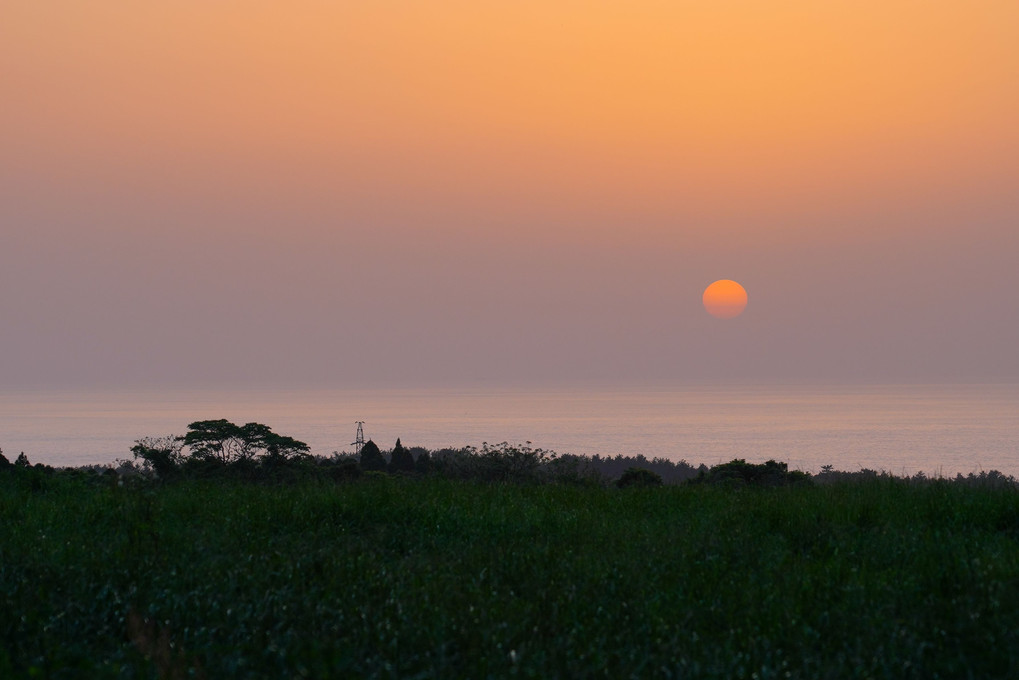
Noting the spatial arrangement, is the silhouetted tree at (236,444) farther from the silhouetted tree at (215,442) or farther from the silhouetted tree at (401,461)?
the silhouetted tree at (401,461)

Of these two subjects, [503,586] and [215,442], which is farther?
[215,442]

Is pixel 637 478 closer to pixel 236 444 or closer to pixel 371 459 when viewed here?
pixel 236 444

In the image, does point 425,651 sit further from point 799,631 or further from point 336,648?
point 799,631

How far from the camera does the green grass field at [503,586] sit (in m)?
6.86

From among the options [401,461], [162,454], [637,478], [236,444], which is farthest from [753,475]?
[162,454]

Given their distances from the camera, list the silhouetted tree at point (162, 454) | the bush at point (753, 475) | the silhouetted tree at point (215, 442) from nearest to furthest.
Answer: the bush at point (753, 475), the silhouetted tree at point (162, 454), the silhouetted tree at point (215, 442)

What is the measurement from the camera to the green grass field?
6.86 m

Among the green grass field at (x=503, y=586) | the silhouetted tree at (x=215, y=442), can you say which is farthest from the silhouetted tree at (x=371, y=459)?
the green grass field at (x=503, y=586)

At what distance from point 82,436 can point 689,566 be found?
566ft

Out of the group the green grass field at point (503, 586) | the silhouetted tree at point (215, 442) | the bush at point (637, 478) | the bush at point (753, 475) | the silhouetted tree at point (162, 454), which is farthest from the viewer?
the silhouetted tree at point (215, 442)

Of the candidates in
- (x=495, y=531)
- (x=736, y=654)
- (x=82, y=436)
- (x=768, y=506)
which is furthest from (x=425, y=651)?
(x=82, y=436)

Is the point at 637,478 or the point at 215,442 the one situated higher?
the point at 215,442

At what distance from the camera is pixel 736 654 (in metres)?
7.11

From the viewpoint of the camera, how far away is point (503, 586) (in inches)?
354
